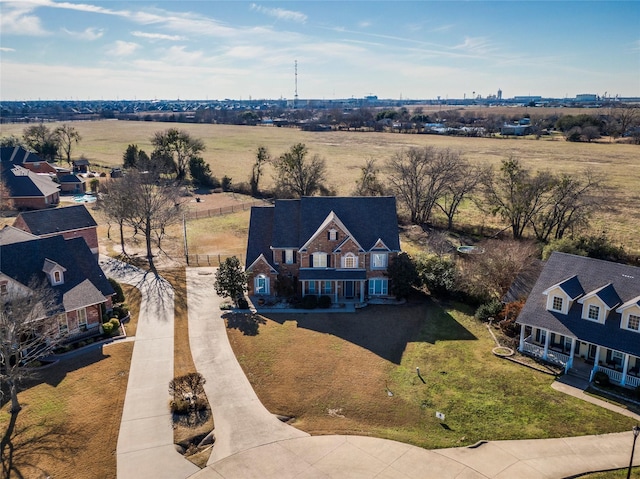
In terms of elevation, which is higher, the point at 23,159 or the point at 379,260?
the point at 23,159

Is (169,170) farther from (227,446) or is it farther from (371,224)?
(227,446)

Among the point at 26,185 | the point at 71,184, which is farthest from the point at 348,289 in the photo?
the point at 71,184

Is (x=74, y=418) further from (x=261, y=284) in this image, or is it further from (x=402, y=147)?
(x=402, y=147)

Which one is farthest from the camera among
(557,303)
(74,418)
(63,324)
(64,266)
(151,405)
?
(64,266)

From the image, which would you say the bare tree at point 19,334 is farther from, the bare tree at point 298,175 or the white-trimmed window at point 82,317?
the bare tree at point 298,175

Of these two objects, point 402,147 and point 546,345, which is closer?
point 546,345

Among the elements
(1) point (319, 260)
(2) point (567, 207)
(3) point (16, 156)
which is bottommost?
(1) point (319, 260)
